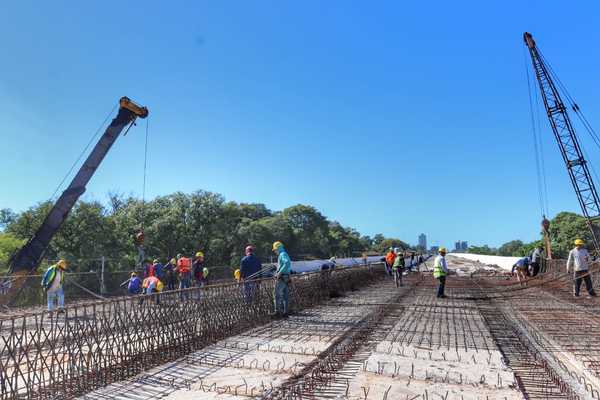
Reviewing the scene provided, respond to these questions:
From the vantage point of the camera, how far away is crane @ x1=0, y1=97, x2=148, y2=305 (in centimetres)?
1370

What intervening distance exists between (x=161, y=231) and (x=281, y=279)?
2603cm

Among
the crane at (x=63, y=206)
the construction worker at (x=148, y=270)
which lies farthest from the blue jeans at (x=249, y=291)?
the crane at (x=63, y=206)

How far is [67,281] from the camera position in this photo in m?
15.2

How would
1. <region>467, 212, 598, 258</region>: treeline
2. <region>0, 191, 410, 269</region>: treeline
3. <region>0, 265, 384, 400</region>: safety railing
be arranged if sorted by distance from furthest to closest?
<region>467, 212, 598, 258</region>: treeline
<region>0, 191, 410, 269</region>: treeline
<region>0, 265, 384, 400</region>: safety railing

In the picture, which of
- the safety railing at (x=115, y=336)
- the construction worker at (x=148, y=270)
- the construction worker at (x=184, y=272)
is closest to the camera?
the safety railing at (x=115, y=336)

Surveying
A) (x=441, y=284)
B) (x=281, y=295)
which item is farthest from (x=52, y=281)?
(x=441, y=284)

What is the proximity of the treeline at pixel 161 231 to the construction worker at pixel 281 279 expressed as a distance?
13.9 meters

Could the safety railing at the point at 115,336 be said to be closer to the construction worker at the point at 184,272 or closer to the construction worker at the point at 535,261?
the construction worker at the point at 184,272

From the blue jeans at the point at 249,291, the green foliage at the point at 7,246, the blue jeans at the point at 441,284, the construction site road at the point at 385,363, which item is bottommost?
the construction site road at the point at 385,363

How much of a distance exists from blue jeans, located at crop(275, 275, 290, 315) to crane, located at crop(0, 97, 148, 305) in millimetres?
8637

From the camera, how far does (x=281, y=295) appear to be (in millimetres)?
9805

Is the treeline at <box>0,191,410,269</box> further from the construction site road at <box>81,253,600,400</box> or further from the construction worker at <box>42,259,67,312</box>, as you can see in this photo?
the construction site road at <box>81,253,600,400</box>

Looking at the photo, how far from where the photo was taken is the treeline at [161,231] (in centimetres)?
2367

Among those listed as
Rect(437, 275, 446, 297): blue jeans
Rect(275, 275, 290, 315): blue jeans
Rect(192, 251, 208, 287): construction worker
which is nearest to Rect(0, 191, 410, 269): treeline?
Rect(192, 251, 208, 287): construction worker
